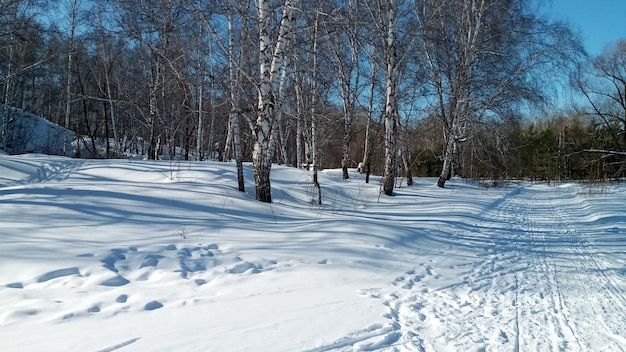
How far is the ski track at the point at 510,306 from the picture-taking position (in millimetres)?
3012

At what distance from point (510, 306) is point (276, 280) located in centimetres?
236

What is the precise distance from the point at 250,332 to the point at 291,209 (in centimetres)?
564

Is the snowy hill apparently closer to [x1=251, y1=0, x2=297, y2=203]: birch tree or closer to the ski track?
[x1=251, y1=0, x2=297, y2=203]: birch tree

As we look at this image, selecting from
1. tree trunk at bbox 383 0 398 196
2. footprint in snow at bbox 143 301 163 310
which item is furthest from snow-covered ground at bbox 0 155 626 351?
tree trunk at bbox 383 0 398 196

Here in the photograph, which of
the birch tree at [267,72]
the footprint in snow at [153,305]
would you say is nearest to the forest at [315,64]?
the birch tree at [267,72]

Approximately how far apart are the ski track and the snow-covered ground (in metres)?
0.02

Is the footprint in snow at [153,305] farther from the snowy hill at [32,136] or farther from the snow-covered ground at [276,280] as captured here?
the snowy hill at [32,136]

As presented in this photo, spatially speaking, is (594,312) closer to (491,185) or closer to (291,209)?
(291,209)

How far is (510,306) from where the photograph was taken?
3.80 metres

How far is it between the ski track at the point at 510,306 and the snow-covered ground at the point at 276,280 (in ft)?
0.06

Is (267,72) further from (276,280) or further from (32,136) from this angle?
(32,136)

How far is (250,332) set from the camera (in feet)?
9.74

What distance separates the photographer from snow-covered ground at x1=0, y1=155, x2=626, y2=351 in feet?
9.69

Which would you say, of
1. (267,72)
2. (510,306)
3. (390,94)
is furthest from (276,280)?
(390,94)
